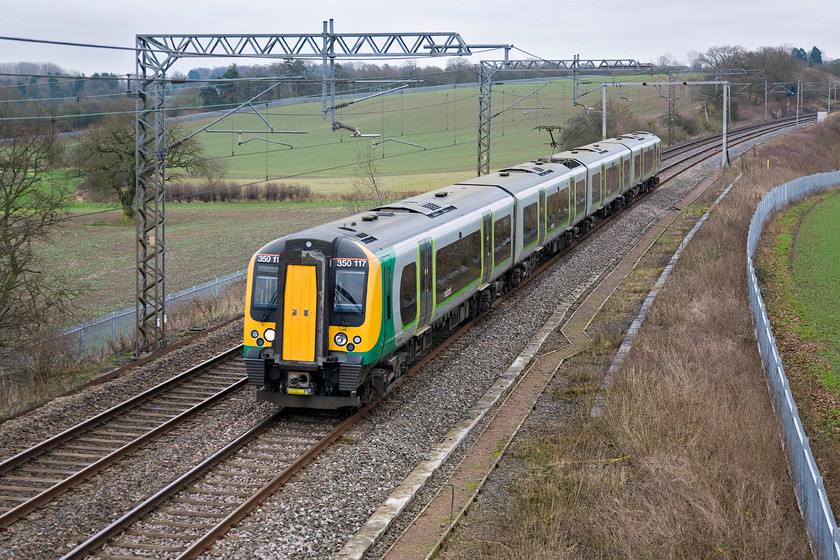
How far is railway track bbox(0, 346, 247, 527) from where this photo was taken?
37.2 feet

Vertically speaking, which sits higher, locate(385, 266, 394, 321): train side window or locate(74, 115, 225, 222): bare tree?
locate(74, 115, 225, 222): bare tree

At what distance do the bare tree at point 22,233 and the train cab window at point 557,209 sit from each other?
41.4 ft

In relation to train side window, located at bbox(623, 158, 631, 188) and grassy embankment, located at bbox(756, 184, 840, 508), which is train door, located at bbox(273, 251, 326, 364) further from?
train side window, located at bbox(623, 158, 631, 188)

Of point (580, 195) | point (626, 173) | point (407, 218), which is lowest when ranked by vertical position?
point (580, 195)

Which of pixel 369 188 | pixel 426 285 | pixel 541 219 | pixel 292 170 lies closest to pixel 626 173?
pixel 541 219

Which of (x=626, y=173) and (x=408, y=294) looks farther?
(x=626, y=173)

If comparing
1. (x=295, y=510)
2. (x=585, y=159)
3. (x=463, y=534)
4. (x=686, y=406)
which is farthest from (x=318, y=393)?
(x=585, y=159)

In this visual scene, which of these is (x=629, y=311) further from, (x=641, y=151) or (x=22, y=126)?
(x=641, y=151)

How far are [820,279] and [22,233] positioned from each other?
68.4ft

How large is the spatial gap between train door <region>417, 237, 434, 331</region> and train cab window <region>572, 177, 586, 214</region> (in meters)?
13.3

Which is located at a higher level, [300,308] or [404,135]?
[404,135]

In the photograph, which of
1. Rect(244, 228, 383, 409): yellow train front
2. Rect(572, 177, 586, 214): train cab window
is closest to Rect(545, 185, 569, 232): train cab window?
Rect(572, 177, 586, 214): train cab window

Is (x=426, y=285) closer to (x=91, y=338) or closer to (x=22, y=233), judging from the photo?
(x=91, y=338)

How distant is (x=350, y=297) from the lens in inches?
525
